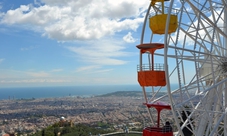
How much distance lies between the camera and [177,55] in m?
12.6

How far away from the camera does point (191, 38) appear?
1497 centimetres

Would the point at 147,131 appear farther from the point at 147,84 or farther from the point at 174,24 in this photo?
the point at 174,24

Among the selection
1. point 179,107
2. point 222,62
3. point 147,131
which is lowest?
point 147,131

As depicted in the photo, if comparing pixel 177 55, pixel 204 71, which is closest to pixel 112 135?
pixel 204 71

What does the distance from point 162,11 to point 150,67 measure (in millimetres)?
2454

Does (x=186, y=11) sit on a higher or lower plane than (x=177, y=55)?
higher

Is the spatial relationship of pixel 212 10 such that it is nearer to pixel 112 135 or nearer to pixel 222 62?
pixel 222 62

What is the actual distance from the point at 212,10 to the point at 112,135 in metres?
21.7


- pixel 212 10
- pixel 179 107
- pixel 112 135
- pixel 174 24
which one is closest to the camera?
pixel 179 107

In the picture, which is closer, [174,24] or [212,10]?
[174,24]

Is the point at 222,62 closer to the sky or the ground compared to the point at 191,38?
closer to the ground

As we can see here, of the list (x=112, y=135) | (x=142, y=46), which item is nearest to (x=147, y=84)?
(x=142, y=46)

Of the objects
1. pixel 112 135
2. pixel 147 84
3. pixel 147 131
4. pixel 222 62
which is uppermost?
pixel 222 62

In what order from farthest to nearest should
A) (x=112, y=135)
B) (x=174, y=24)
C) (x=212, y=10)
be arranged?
(x=112, y=135) → (x=212, y=10) → (x=174, y=24)
